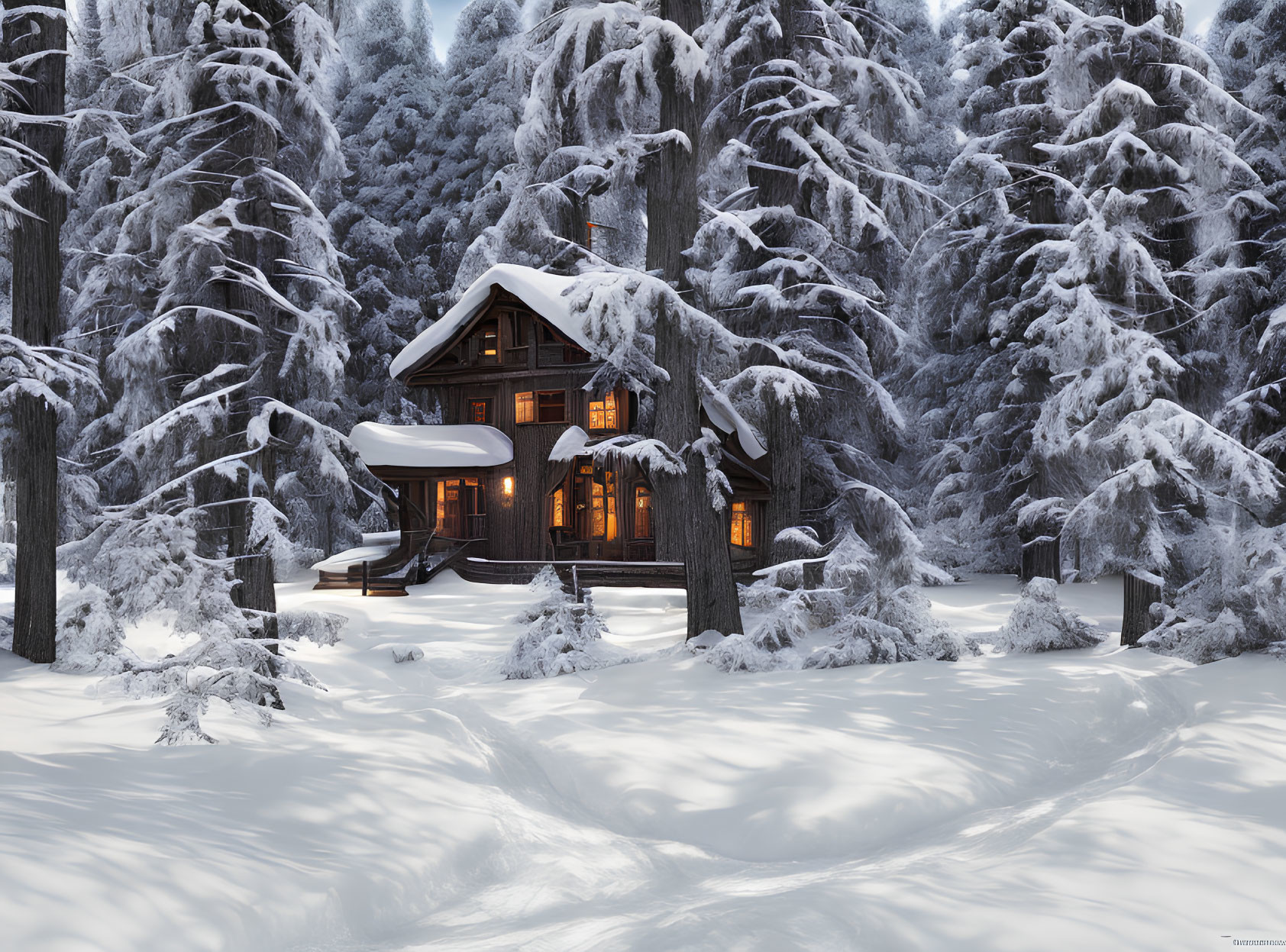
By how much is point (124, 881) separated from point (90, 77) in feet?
94.2

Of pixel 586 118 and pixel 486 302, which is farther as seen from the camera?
pixel 486 302

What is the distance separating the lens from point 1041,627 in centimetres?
1414

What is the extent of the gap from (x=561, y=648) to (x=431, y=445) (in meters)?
12.6

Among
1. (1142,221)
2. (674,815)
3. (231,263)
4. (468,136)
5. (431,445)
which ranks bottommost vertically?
(674,815)

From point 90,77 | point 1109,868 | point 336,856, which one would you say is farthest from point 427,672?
point 90,77

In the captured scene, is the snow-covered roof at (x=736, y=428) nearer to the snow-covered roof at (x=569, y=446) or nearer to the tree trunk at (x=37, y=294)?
the snow-covered roof at (x=569, y=446)

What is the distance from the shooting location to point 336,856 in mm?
6051

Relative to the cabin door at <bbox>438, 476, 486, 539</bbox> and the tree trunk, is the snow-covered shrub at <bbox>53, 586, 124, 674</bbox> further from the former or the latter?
the cabin door at <bbox>438, 476, 486, 539</bbox>

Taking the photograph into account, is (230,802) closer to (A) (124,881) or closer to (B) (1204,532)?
(A) (124,881)

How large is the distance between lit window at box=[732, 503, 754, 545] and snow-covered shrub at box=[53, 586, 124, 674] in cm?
1802

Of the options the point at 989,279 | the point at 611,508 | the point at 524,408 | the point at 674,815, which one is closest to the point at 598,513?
the point at 611,508

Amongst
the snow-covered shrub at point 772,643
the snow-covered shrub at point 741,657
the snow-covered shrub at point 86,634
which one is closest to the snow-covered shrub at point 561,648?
the snow-covered shrub at point 741,657

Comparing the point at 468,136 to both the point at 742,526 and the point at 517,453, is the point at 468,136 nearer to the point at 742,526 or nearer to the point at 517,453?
the point at 517,453

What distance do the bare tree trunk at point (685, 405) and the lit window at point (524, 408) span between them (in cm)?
1284
